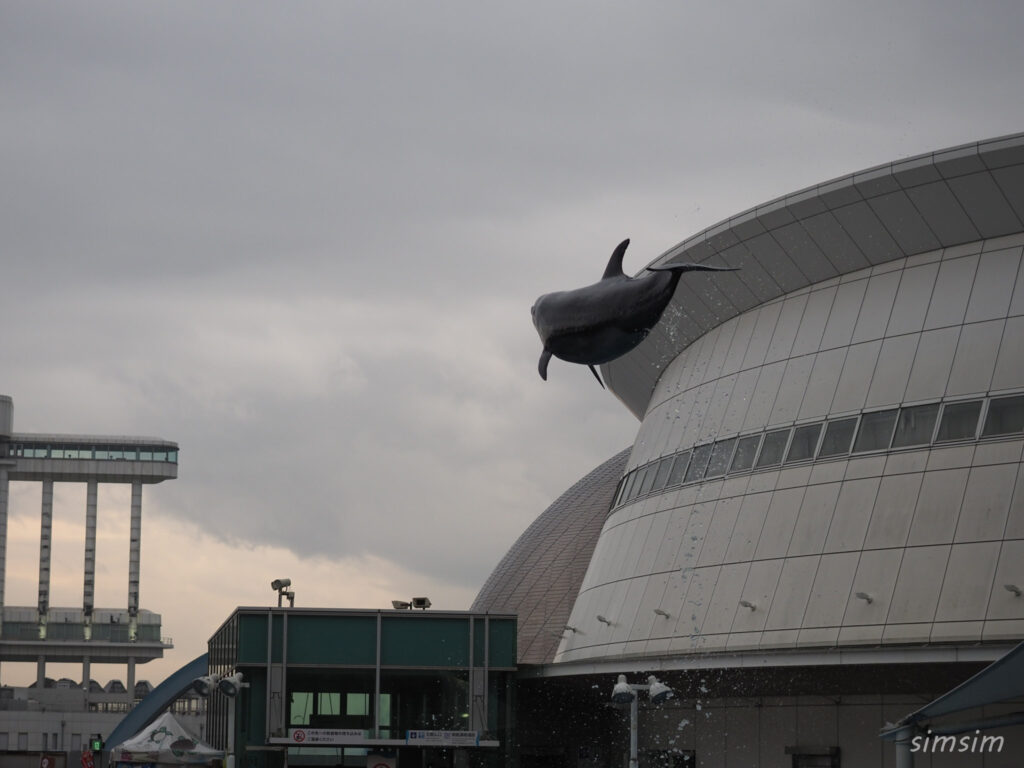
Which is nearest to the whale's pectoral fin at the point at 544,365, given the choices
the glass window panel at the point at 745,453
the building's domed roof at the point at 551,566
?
the glass window panel at the point at 745,453

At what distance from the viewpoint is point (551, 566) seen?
51.3 metres

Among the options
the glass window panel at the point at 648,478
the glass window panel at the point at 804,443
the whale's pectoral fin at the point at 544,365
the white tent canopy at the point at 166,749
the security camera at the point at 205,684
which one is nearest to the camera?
the whale's pectoral fin at the point at 544,365

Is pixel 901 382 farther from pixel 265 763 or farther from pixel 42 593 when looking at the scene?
pixel 42 593

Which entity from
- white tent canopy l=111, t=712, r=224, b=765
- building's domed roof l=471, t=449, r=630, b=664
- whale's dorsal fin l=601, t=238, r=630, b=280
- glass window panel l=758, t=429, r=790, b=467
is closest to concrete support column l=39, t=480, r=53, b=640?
building's domed roof l=471, t=449, r=630, b=664

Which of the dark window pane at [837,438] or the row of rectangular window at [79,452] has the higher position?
the row of rectangular window at [79,452]

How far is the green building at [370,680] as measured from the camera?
37.4 meters

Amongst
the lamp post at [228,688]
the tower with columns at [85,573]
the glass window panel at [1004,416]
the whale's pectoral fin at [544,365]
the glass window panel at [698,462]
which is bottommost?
the lamp post at [228,688]

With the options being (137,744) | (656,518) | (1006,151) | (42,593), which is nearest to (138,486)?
(42,593)

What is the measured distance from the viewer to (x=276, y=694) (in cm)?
3738

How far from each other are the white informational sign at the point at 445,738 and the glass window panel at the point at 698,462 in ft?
27.5

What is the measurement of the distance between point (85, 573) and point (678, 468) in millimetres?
109038

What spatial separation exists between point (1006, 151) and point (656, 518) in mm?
11134

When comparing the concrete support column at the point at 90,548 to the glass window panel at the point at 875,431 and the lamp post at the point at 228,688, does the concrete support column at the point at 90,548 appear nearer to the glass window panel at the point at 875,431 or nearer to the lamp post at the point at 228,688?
the lamp post at the point at 228,688

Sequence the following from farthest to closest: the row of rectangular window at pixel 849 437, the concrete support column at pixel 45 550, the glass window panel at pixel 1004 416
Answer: the concrete support column at pixel 45 550 < the row of rectangular window at pixel 849 437 < the glass window panel at pixel 1004 416
